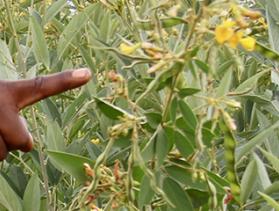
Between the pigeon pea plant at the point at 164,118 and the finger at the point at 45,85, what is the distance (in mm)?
31

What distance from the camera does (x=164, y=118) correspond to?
0.79 m

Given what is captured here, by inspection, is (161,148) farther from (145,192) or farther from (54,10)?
(54,10)

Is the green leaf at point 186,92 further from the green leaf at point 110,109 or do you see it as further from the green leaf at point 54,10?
the green leaf at point 54,10

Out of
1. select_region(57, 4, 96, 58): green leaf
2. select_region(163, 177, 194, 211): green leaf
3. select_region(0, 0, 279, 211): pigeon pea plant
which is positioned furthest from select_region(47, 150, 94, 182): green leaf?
select_region(57, 4, 96, 58): green leaf

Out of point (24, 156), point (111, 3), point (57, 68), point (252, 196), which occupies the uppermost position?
point (111, 3)

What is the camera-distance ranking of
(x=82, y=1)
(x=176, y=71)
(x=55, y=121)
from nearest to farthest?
(x=176, y=71), (x=55, y=121), (x=82, y=1)

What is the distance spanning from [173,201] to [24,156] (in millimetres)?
622

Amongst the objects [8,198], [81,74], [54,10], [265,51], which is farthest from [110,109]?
[54,10]

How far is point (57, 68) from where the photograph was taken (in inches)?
56.6

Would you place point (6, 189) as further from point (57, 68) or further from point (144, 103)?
point (57, 68)

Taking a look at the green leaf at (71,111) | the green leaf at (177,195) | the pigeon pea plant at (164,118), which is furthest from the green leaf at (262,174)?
the green leaf at (71,111)

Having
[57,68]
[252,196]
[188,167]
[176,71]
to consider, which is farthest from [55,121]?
[176,71]

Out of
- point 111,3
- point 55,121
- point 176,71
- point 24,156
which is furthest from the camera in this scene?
point 24,156

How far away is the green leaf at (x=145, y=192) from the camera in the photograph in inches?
31.4
